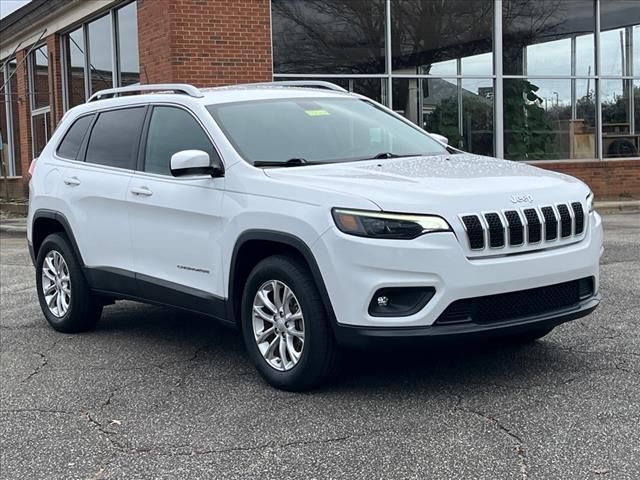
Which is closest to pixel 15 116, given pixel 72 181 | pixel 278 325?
pixel 72 181

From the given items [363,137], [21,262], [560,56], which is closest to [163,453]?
[363,137]

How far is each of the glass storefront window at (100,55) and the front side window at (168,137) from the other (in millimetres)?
11314

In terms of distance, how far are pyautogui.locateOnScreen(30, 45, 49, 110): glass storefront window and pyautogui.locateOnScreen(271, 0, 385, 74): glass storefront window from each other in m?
7.68

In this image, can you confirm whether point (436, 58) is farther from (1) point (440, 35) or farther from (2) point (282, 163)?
(2) point (282, 163)

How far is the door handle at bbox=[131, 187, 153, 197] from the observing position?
5.66 meters

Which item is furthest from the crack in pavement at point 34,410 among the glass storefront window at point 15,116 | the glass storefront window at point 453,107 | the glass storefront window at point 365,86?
the glass storefront window at point 15,116

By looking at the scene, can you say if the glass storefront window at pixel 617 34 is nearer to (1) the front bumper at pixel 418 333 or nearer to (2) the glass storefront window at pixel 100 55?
(2) the glass storefront window at pixel 100 55

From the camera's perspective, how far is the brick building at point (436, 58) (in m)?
14.0

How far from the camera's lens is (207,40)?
45.2 feet

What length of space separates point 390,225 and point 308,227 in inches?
18.3

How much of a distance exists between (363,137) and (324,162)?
58cm

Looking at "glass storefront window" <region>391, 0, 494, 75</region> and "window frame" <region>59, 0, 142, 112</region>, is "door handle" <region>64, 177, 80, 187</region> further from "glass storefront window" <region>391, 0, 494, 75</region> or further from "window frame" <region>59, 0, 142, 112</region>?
"glass storefront window" <region>391, 0, 494, 75</region>

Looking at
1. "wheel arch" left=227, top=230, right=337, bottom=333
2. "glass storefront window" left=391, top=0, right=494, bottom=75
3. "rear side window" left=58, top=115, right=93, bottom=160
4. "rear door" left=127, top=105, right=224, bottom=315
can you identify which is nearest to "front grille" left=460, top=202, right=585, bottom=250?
"wheel arch" left=227, top=230, right=337, bottom=333

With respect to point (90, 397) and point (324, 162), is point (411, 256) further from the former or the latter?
point (90, 397)
